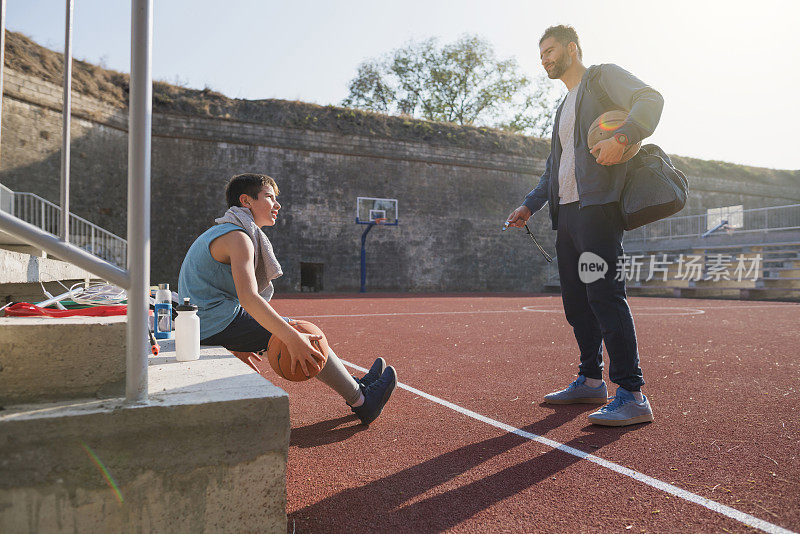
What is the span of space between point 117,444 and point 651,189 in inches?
97.4

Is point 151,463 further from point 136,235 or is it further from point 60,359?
point 136,235

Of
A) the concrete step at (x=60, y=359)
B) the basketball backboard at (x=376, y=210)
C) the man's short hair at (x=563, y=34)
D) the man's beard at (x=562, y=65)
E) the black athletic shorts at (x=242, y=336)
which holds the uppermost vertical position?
the basketball backboard at (x=376, y=210)

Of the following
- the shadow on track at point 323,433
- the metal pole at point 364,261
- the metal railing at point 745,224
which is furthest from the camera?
the metal pole at point 364,261

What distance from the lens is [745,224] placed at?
63.2ft

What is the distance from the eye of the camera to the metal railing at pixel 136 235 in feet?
4.38

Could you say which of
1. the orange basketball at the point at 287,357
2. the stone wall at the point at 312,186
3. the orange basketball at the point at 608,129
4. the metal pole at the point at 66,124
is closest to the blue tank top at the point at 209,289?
the orange basketball at the point at 287,357

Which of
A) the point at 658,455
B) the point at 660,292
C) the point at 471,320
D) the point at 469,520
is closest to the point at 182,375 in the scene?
the point at 469,520

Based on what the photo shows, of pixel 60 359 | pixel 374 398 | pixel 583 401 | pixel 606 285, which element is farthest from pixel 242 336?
pixel 583 401

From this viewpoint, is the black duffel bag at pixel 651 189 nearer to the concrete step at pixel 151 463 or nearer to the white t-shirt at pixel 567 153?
the white t-shirt at pixel 567 153

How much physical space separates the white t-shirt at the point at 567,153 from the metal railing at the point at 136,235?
2.28 metres

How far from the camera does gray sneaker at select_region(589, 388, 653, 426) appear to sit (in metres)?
2.59

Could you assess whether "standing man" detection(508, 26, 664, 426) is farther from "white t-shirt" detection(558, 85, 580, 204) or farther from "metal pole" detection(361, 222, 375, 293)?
"metal pole" detection(361, 222, 375, 293)

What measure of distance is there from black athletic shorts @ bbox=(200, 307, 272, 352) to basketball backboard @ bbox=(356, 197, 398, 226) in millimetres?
17607

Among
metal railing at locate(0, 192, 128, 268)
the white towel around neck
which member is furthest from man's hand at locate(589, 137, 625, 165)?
metal railing at locate(0, 192, 128, 268)
